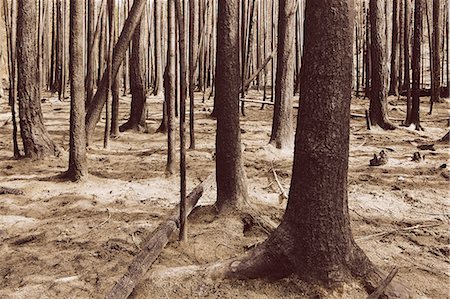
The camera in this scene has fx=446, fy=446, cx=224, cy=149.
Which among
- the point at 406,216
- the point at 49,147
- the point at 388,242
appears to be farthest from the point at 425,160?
the point at 49,147

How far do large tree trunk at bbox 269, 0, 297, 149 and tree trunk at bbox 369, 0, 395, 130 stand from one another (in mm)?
2264

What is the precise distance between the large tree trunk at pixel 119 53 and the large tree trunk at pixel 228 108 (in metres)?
1.73

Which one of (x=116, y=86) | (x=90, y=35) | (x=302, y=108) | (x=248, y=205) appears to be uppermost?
(x=90, y=35)

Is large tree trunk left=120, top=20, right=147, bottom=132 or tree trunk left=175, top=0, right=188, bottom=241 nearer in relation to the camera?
tree trunk left=175, top=0, right=188, bottom=241

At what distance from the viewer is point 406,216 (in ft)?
10.8

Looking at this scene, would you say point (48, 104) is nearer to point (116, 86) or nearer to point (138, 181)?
point (116, 86)

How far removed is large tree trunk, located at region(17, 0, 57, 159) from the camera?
496cm

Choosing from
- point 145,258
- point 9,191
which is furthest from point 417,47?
point 9,191

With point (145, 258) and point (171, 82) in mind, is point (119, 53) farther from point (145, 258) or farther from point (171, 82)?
point (145, 258)

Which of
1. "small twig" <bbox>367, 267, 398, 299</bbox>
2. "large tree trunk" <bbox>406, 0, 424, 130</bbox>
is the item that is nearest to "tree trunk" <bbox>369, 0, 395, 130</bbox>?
"large tree trunk" <bbox>406, 0, 424, 130</bbox>

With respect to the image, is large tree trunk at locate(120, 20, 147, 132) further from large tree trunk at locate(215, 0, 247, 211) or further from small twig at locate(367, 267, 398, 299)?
small twig at locate(367, 267, 398, 299)

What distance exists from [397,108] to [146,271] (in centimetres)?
797

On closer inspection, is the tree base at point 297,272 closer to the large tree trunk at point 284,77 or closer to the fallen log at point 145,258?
the fallen log at point 145,258

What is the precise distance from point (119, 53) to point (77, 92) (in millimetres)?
727
